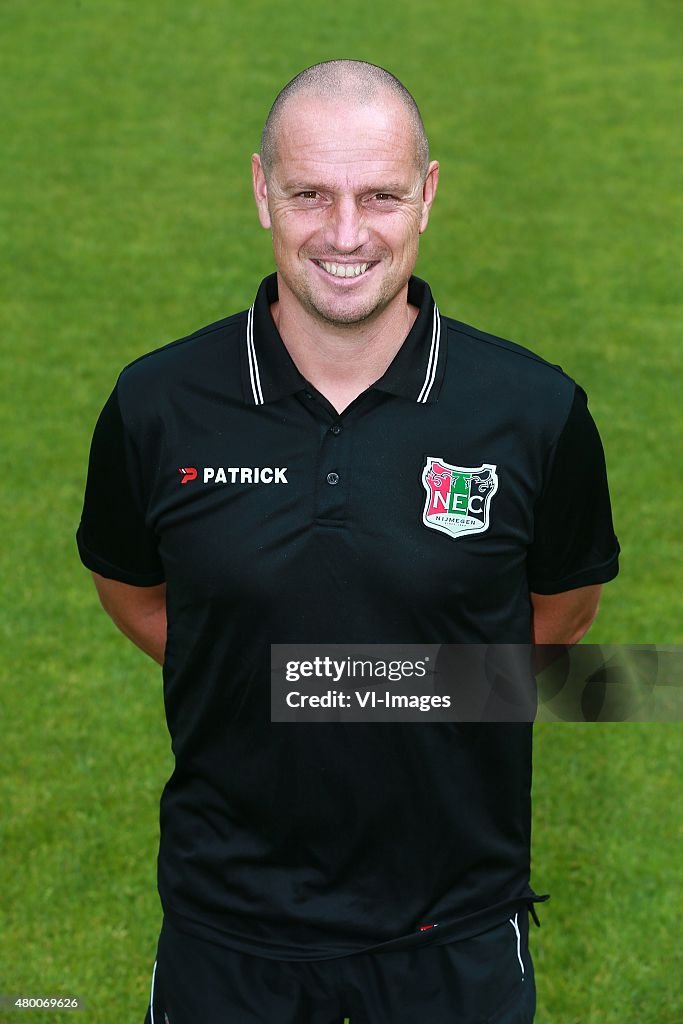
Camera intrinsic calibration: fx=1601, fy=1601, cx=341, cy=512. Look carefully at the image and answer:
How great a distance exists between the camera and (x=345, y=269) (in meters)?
3.13

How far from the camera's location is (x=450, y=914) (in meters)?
3.29

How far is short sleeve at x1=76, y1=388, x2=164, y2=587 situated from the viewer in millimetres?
3350

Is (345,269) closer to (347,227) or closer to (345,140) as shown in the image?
(347,227)

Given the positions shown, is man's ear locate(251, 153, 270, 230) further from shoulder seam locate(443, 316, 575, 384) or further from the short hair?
shoulder seam locate(443, 316, 575, 384)

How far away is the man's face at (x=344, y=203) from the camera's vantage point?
312cm

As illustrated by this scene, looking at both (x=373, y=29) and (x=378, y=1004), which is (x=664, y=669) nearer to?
(x=378, y=1004)

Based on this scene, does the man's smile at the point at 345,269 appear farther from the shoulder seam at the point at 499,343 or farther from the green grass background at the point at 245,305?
the green grass background at the point at 245,305

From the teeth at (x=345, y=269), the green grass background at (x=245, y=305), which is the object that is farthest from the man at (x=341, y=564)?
the green grass background at (x=245, y=305)

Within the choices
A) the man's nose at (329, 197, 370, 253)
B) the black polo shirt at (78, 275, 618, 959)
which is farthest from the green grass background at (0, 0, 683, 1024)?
the man's nose at (329, 197, 370, 253)

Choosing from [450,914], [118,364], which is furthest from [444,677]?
[118,364]

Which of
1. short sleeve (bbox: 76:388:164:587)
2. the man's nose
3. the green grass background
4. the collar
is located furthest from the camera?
the green grass background

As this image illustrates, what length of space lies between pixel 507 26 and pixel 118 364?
28.1ft

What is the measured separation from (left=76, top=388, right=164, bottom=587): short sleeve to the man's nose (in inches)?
23.1

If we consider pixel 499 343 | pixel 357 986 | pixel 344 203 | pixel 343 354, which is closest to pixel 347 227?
pixel 344 203
